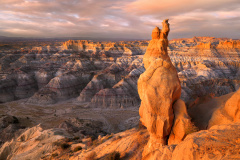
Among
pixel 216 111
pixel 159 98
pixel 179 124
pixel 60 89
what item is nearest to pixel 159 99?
pixel 159 98

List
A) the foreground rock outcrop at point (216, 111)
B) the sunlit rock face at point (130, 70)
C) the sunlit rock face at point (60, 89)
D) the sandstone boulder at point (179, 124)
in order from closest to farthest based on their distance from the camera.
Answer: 1. the foreground rock outcrop at point (216, 111)
2. the sandstone boulder at point (179, 124)
3. the sunlit rock face at point (130, 70)
4. the sunlit rock face at point (60, 89)

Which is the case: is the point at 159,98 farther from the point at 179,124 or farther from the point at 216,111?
the point at 216,111

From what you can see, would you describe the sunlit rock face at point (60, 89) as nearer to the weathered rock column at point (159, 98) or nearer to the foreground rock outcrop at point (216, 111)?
the weathered rock column at point (159, 98)

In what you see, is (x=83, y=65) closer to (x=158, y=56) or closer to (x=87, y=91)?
(x=87, y=91)

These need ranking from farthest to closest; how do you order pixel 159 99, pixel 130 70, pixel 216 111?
1. pixel 130 70
2. pixel 216 111
3. pixel 159 99

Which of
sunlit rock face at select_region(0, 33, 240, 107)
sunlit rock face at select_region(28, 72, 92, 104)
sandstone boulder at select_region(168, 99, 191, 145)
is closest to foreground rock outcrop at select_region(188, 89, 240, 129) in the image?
sandstone boulder at select_region(168, 99, 191, 145)

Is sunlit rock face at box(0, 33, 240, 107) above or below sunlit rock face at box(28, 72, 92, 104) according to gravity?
above

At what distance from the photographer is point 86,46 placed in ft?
299

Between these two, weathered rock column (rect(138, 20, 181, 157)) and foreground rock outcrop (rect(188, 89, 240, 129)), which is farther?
weathered rock column (rect(138, 20, 181, 157))

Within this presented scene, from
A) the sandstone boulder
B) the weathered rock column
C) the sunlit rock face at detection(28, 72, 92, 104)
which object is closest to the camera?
the sandstone boulder

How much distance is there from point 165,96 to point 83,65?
2063 inches

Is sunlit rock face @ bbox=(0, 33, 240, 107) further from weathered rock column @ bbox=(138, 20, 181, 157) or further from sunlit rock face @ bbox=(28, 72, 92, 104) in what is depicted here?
weathered rock column @ bbox=(138, 20, 181, 157)

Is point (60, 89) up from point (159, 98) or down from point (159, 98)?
down

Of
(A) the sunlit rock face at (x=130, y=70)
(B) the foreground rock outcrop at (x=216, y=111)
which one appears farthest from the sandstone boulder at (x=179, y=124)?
(A) the sunlit rock face at (x=130, y=70)
